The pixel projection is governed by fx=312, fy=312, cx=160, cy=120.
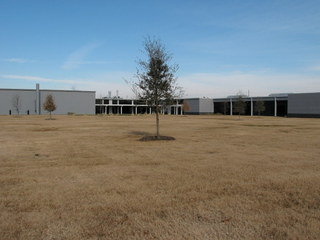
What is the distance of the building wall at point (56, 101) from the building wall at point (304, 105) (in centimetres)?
5516

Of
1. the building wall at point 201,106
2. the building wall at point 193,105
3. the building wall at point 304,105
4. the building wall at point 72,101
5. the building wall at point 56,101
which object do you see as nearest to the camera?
the building wall at point 304,105

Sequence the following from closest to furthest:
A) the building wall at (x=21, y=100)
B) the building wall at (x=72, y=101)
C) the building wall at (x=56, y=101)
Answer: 1. the building wall at (x=21, y=100)
2. the building wall at (x=56, y=101)
3. the building wall at (x=72, y=101)

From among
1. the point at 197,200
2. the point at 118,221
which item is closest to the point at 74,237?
the point at 118,221

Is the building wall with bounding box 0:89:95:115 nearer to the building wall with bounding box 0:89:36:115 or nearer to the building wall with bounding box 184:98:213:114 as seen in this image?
the building wall with bounding box 0:89:36:115

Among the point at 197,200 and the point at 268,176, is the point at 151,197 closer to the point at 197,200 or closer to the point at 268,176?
the point at 197,200

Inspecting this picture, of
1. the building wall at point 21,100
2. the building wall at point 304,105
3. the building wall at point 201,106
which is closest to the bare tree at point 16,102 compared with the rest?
the building wall at point 21,100

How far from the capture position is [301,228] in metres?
4.95

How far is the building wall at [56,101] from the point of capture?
8338cm

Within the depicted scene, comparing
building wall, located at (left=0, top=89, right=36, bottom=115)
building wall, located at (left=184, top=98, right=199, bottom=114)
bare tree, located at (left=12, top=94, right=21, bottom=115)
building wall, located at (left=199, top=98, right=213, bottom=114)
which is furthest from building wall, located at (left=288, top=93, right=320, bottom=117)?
bare tree, located at (left=12, top=94, right=21, bottom=115)

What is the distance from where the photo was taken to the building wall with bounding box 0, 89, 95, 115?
274 ft

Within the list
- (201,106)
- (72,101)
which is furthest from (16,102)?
(201,106)

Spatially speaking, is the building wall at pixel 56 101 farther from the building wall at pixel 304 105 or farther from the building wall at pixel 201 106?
the building wall at pixel 304 105

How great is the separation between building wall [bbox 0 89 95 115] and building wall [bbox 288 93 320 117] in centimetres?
5516

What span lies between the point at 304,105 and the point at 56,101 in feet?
212
